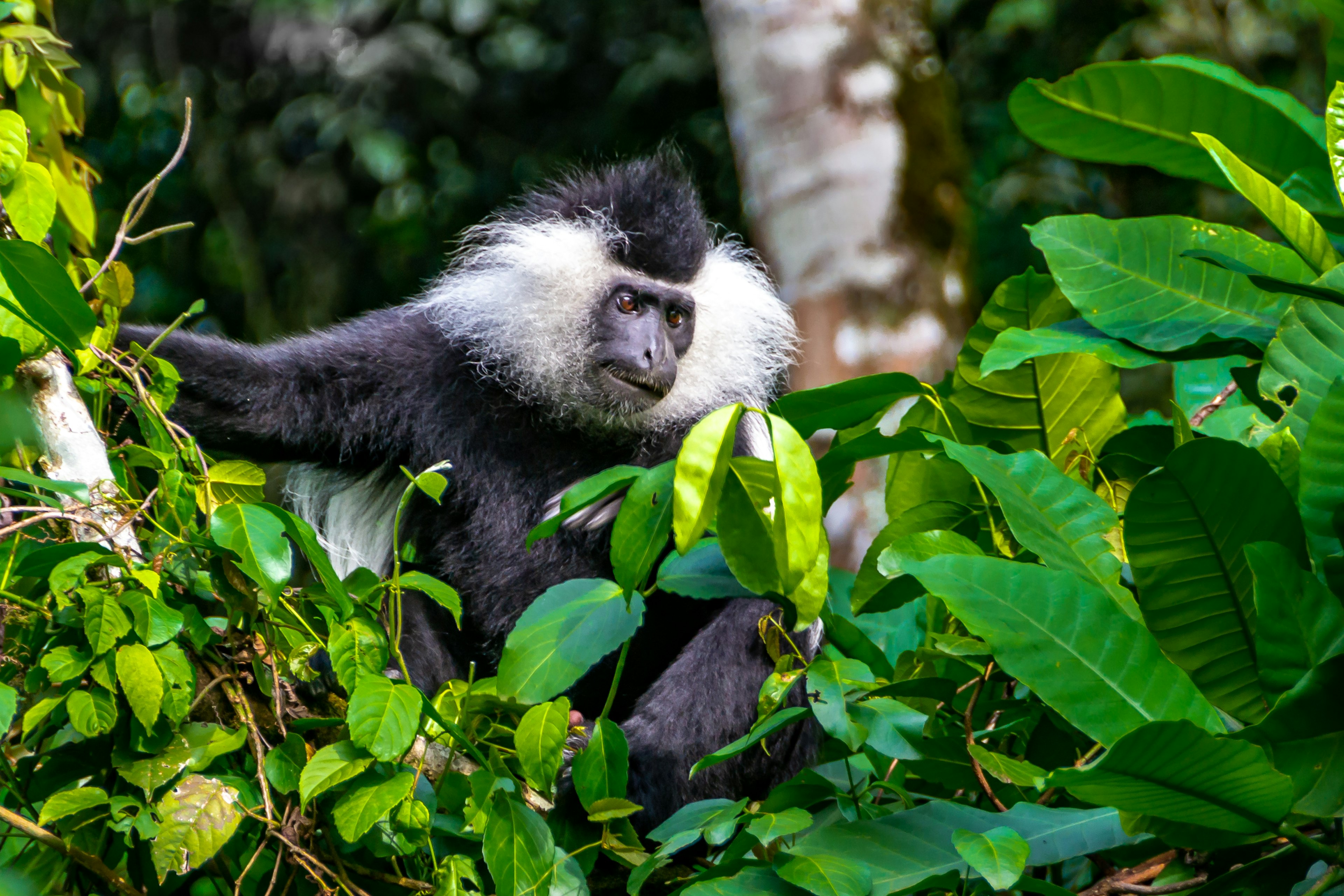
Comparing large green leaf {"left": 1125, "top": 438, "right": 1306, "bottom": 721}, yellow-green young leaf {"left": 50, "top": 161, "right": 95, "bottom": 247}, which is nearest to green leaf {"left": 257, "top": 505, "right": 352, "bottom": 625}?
large green leaf {"left": 1125, "top": 438, "right": 1306, "bottom": 721}

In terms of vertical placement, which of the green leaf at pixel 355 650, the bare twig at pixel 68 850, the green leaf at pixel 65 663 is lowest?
the bare twig at pixel 68 850

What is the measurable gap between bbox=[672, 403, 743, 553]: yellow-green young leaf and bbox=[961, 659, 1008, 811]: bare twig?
44 cm

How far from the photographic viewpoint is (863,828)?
1104mm

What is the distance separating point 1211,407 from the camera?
5.51 feet

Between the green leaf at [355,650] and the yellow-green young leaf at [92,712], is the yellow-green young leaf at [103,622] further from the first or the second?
the green leaf at [355,650]

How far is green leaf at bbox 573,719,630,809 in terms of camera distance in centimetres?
128

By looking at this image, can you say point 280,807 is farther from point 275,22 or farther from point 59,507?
point 275,22

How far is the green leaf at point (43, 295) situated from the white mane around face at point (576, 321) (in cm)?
143

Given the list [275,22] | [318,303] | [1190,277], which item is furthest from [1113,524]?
[275,22]

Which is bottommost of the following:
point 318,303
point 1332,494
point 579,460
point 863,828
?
point 318,303

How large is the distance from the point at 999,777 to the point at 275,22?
5023 mm

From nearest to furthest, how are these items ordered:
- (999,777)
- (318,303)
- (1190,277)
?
1. (999,777)
2. (1190,277)
3. (318,303)

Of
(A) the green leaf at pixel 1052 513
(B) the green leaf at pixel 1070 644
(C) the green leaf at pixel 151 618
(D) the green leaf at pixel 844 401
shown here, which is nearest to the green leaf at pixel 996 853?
(B) the green leaf at pixel 1070 644

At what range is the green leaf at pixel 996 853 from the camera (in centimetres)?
94
